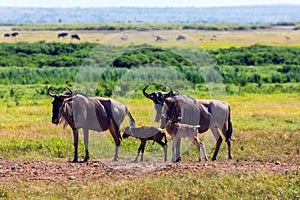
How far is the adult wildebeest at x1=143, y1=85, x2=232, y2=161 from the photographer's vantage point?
1606cm

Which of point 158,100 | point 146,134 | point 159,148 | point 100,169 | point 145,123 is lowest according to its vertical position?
point 145,123

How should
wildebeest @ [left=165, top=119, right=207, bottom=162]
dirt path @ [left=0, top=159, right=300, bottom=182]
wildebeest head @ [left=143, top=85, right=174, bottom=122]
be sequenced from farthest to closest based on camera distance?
wildebeest head @ [left=143, top=85, right=174, bottom=122] < wildebeest @ [left=165, top=119, right=207, bottom=162] < dirt path @ [left=0, top=159, right=300, bottom=182]

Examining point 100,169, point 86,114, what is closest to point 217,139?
point 86,114

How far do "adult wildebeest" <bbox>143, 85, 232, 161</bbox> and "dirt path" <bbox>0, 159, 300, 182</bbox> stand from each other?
1210 millimetres

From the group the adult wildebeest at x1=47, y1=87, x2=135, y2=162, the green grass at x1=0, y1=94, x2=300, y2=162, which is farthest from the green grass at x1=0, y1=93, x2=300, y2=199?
the adult wildebeest at x1=47, y1=87, x2=135, y2=162

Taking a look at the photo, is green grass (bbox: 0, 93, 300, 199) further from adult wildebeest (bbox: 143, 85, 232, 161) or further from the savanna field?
adult wildebeest (bbox: 143, 85, 232, 161)

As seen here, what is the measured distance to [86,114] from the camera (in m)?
16.6

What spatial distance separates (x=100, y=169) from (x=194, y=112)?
2.97 m

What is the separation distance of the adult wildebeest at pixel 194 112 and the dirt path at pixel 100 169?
1.21 metres

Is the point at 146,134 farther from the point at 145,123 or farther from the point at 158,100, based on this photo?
the point at 145,123

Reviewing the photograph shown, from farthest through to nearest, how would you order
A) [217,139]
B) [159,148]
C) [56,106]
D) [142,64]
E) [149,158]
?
1. [142,64]
2. [159,148]
3. [217,139]
4. [149,158]
5. [56,106]

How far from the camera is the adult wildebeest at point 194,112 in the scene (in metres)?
16.1

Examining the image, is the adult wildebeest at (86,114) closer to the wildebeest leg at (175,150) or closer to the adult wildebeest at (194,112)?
the adult wildebeest at (194,112)

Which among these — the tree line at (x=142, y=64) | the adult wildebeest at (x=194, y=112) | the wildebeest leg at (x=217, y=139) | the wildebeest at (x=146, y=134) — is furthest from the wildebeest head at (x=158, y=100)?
the tree line at (x=142, y=64)
